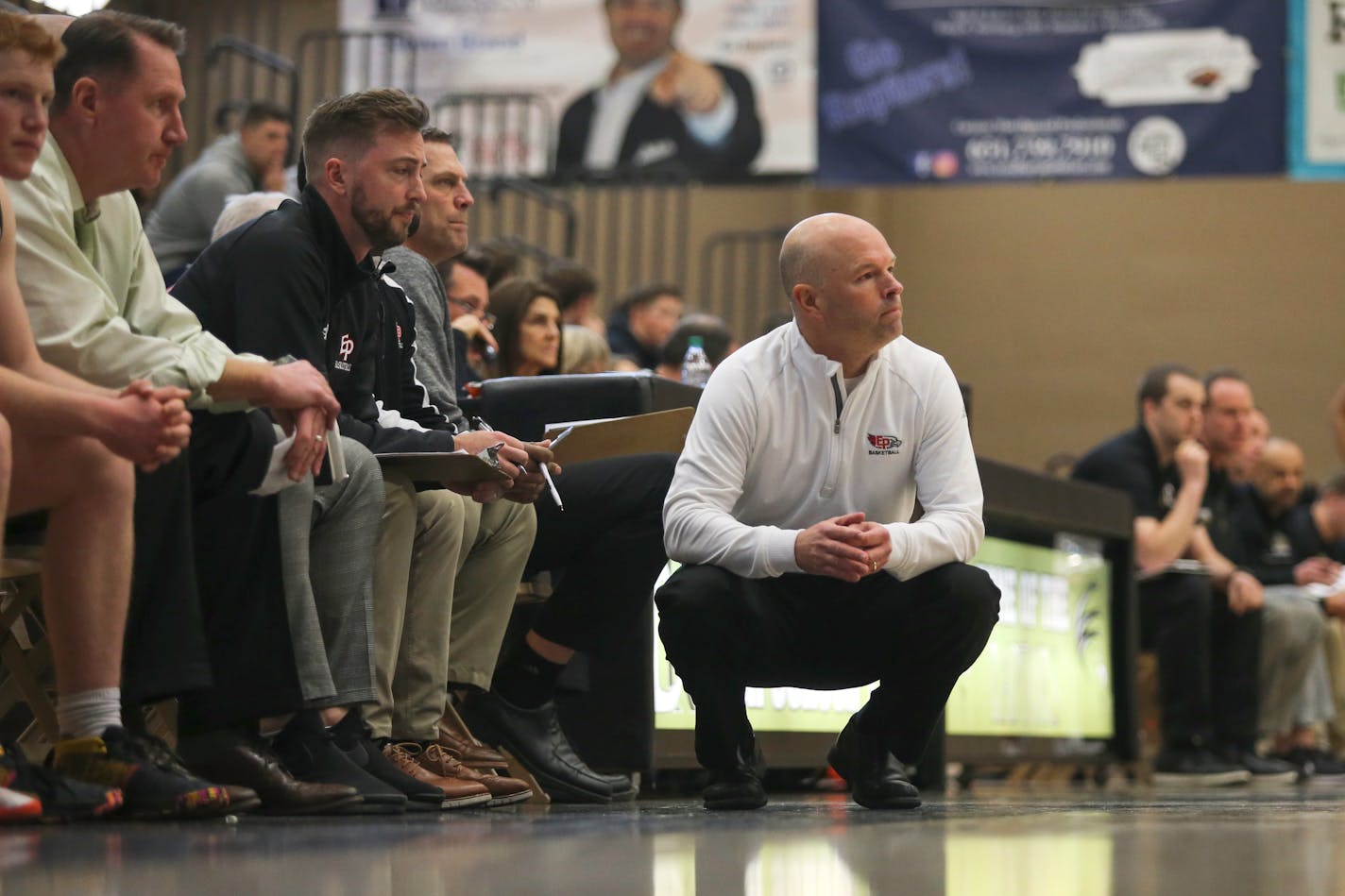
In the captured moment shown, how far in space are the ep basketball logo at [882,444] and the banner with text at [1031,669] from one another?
46.0 inches

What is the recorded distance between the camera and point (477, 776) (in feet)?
11.0

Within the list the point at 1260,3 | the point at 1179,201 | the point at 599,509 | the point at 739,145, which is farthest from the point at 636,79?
the point at 599,509

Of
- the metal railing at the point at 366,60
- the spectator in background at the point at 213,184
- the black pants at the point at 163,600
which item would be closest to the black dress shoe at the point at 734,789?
the black pants at the point at 163,600

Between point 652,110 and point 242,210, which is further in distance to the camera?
point 652,110

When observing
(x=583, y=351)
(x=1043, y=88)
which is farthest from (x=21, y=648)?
(x=1043, y=88)

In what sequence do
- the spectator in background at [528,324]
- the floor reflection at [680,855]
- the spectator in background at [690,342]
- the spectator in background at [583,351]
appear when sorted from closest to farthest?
the floor reflection at [680,855] < the spectator in background at [528,324] < the spectator in background at [583,351] < the spectator in background at [690,342]

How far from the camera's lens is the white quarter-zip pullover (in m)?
3.22

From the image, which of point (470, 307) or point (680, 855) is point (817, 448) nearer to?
point (680, 855)

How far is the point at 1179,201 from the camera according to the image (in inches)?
387

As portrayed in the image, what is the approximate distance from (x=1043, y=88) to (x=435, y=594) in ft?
16.6

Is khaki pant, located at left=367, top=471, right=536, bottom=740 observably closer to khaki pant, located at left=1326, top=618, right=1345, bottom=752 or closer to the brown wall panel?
khaki pant, located at left=1326, top=618, right=1345, bottom=752

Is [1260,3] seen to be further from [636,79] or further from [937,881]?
[937,881]

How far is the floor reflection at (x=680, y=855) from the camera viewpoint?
5.74ft

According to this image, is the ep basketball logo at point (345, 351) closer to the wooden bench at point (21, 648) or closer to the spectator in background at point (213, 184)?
the wooden bench at point (21, 648)
